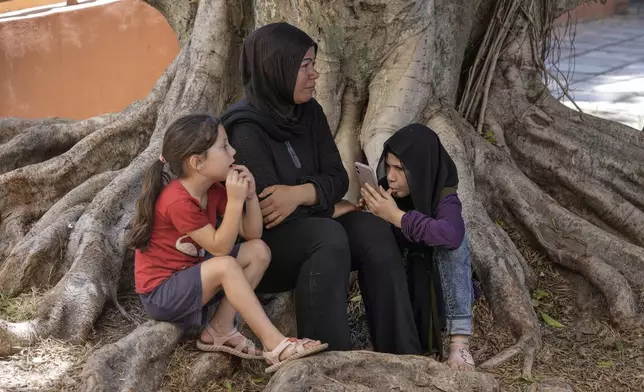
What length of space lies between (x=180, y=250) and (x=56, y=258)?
1409 millimetres

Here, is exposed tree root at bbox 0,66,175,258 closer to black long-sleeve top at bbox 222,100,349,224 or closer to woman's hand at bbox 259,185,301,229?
black long-sleeve top at bbox 222,100,349,224

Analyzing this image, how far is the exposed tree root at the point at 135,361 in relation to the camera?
3.75m

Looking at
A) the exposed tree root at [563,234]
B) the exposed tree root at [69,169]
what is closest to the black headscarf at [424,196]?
the exposed tree root at [563,234]

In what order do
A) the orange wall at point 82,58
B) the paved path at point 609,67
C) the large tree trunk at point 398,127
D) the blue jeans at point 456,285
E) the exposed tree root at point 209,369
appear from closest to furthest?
the exposed tree root at point 209,369
the blue jeans at point 456,285
the large tree trunk at point 398,127
the orange wall at point 82,58
the paved path at point 609,67

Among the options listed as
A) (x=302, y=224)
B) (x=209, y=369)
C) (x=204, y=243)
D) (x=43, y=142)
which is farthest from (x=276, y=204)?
(x=43, y=142)

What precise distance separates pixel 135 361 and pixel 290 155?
3.62 ft

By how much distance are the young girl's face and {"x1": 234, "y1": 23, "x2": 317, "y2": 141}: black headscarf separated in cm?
34

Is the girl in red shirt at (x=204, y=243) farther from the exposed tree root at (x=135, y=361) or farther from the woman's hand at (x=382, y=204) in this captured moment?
the woman's hand at (x=382, y=204)

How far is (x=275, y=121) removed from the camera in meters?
4.23

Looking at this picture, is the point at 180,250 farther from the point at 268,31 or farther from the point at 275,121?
the point at 268,31

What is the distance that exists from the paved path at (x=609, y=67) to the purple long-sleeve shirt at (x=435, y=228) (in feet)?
14.4

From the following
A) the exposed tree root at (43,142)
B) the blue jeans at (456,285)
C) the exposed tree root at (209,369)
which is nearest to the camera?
the exposed tree root at (209,369)

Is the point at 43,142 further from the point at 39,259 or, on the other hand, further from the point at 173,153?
the point at 173,153

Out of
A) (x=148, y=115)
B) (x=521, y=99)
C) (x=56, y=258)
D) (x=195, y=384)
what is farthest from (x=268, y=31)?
(x=521, y=99)
